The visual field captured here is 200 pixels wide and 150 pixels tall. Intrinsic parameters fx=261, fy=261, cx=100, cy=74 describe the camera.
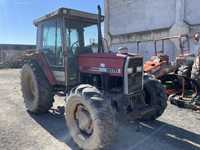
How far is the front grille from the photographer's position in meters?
4.77

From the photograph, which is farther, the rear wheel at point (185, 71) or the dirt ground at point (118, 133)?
the rear wheel at point (185, 71)

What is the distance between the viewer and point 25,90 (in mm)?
6914

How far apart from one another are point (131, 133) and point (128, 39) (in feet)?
51.1

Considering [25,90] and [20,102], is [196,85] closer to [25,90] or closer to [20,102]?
[25,90]

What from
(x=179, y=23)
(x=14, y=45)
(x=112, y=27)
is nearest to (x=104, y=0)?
(x=112, y=27)

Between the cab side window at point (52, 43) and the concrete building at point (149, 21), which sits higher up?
the concrete building at point (149, 21)

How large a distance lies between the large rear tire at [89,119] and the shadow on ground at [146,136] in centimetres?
25

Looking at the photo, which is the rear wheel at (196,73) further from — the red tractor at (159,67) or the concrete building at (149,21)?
the concrete building at (149,21)

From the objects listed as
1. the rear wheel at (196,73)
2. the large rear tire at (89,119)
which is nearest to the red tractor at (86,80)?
the large rear tire at (89,119)

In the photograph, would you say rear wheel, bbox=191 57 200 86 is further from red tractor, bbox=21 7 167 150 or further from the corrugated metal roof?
the corrugated metal roof

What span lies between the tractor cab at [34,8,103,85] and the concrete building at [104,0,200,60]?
10035mm

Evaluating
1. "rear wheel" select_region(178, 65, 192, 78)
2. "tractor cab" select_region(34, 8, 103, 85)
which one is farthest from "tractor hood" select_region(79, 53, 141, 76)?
"rear wheel" select_region(178, 65, 192, 78)

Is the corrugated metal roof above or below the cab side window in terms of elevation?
above

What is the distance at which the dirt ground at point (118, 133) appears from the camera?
4504mm
